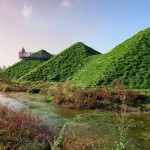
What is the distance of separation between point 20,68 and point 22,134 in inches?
2566

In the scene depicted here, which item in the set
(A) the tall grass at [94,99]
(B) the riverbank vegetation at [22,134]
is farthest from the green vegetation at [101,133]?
(A) the tall grass at [94,99]

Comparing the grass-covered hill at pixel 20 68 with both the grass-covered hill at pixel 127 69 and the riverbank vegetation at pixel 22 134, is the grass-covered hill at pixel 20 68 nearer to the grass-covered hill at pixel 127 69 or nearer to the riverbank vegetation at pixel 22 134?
the grass-covered hill at pixel 127 69

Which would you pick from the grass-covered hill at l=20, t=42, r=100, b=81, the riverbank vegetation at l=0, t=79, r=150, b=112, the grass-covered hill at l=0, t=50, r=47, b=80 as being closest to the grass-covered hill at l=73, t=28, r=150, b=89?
the riverbank vegetation at l=0, t=79, r=150, b=112

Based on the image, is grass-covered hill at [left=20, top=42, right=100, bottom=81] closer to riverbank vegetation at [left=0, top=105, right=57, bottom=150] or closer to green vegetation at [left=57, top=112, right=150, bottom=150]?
green vegetation at [left=57, top=112, right=150, bottom=150]

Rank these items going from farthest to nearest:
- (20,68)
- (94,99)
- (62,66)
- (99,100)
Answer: (20,68)
(62,66)
(99,100)
(94,99)

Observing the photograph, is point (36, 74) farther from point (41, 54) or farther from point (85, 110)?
point (85, 110)

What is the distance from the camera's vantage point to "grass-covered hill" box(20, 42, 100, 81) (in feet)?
191

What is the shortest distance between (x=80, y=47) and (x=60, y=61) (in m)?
11.1

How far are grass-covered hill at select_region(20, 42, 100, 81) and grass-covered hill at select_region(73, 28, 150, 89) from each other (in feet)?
36.9

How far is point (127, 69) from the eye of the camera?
4103cm

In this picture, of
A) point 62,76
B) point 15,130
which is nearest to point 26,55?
point 62,76

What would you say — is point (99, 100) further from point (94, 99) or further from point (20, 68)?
point (20, 68)

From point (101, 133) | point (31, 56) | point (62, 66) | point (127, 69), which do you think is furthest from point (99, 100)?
point (31, 56)

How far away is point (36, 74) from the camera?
6097 cm
